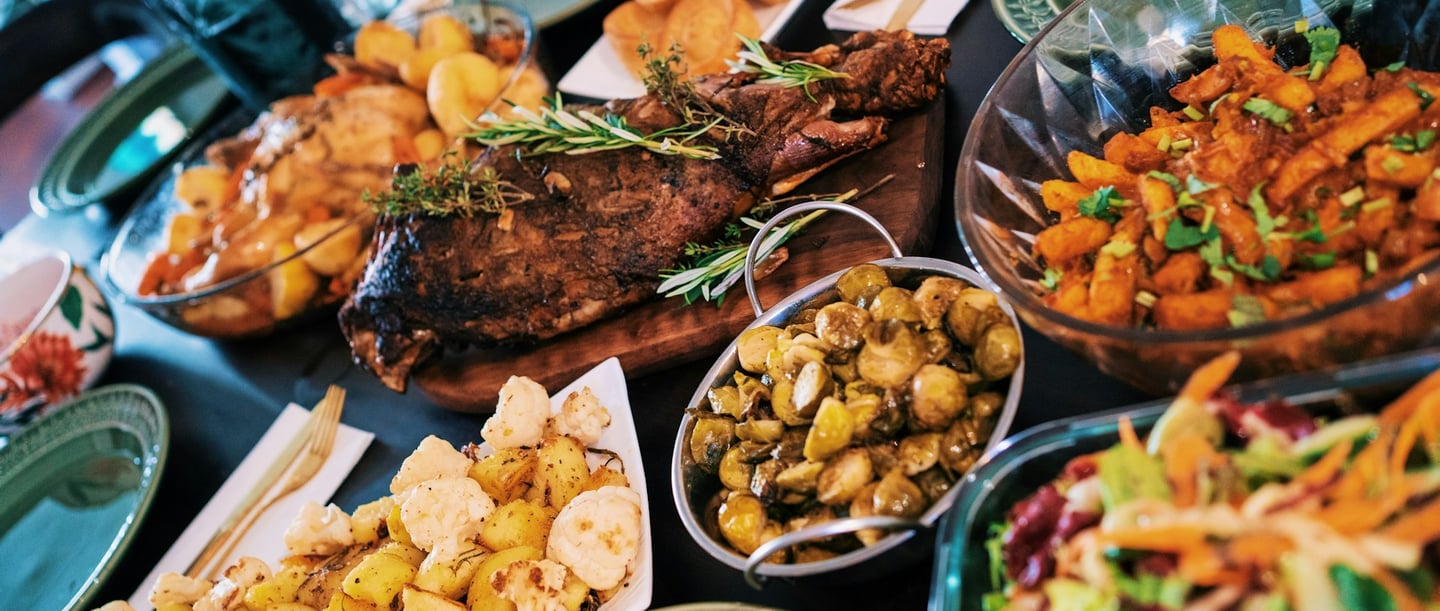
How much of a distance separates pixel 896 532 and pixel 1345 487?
0.56 meters

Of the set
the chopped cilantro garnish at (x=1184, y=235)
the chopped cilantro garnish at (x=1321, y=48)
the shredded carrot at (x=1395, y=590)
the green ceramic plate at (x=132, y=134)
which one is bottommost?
the chopped cilantro garnish at (x=1321, y=48)

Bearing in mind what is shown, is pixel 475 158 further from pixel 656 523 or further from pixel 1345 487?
pixel 1345 487

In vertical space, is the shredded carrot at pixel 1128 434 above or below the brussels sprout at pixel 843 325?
above

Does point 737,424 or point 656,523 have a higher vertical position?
point 737,424

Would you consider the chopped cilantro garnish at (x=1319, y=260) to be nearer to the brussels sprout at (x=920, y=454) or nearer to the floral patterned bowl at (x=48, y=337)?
the brussels sprout at (x=920, y=454)

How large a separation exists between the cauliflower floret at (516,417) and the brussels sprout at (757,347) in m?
0.48

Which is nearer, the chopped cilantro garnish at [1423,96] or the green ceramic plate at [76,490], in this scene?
the chopped cilantro garnish at [1423,96]

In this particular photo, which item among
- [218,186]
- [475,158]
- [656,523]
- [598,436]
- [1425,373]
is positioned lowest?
[656,523]

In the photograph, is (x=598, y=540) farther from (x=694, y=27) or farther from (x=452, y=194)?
(x=694, y=27)

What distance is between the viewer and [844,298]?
167cm

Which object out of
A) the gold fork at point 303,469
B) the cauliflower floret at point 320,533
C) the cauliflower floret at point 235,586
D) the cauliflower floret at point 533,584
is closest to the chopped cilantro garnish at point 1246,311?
the cauliflower floret at point 533,584

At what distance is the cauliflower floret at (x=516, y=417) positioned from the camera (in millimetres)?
1853

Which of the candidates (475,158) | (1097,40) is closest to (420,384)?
(475,158)

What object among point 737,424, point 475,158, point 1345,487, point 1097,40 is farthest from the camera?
point 475,158
